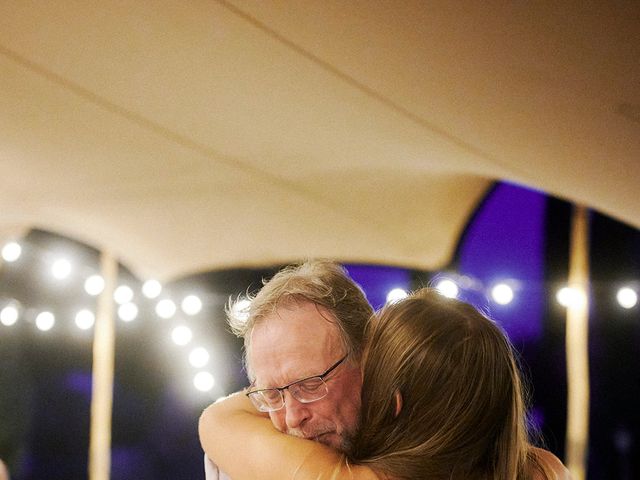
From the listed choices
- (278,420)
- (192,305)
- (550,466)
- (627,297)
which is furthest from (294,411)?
(192,305)

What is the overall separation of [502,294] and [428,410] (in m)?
2.63

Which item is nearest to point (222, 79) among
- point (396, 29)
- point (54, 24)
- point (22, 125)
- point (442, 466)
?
point (54, 24)

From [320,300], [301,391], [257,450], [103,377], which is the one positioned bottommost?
[257,450]

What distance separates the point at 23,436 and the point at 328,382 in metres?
3.55

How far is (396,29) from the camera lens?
7.34ft

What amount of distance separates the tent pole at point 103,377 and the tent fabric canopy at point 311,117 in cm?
48

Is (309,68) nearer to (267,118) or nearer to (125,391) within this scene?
(267,118)

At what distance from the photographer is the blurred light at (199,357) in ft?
14.9

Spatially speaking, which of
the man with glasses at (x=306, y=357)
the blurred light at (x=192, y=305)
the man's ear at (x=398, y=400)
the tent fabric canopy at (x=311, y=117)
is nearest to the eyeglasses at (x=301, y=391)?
the man with glasses at (x=306, y=357)

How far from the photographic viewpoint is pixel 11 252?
4.57 m

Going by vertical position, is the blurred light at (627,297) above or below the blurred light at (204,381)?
above

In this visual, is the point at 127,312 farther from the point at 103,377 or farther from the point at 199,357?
the point at 199,357

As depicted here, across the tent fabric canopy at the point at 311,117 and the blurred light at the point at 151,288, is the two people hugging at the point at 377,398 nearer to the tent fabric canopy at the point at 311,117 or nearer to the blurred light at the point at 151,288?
the tent fabric canopy at the point at 311,117

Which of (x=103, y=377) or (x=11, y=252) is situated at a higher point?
(x=11, y=252)
